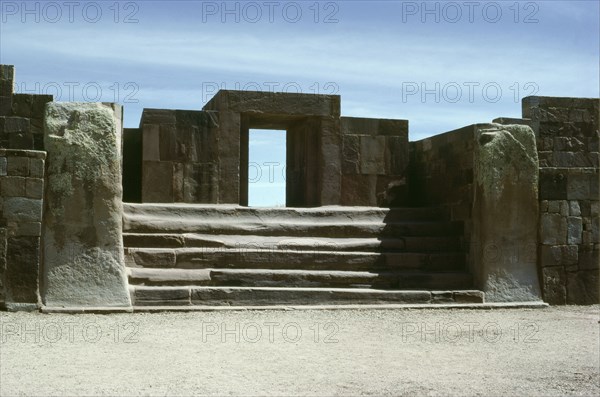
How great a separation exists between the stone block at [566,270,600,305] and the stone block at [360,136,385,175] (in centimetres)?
368

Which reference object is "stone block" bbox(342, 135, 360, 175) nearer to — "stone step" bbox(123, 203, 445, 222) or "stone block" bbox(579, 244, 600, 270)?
"stone step" bbox(123, 203, 445, 222)

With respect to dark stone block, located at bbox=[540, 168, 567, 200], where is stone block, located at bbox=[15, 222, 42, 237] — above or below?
below

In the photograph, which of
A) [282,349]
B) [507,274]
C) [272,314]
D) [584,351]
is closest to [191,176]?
[272,314]

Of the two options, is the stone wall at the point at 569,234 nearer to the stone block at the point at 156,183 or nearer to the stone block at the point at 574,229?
the stone block at the point at 574,229

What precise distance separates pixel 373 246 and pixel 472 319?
2211mm

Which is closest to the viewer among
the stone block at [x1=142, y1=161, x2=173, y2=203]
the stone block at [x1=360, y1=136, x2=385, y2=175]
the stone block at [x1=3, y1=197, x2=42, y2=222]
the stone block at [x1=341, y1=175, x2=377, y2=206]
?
the stone block at [x1=3, y1=197, x2=42, y2=222]

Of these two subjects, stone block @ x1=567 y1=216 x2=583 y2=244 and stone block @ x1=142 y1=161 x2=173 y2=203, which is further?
stone block @ x1=142 y1=161 x2=173 y2=203

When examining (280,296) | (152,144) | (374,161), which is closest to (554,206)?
(374,161)

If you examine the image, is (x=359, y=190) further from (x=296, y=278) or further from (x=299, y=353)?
(x=299, y=353)

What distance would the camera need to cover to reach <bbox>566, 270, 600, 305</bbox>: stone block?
10.1 m

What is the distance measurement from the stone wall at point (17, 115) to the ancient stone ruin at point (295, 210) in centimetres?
2

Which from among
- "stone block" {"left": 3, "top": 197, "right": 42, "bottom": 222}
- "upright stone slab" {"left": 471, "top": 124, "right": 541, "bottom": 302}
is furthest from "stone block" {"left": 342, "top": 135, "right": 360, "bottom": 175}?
"stone block" {"left": 3, "top": 197, "right": 42, "bottom": 222}

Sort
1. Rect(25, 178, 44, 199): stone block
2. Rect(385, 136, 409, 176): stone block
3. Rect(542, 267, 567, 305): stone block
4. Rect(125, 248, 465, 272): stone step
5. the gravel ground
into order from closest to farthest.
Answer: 1. the gravel ground
2. Rect(25, 178, 44, 199): stone block
3. Rect(125, 248, 465, 272): stone step
4. Rect(542, 267, 567, 305): stone block
5. Rect(385, 136, 409, 176): stone block

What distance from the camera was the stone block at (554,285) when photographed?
32.9 ft
